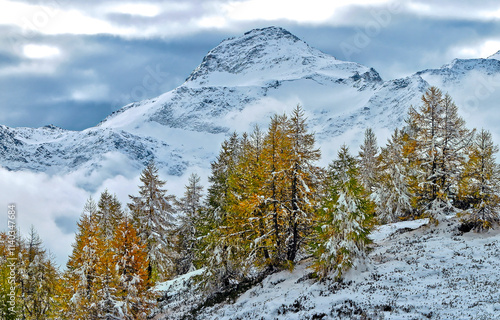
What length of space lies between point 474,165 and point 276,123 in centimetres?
1373

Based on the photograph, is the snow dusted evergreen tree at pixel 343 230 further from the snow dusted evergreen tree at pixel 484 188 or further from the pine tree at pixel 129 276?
the pine tree at pixel 129 276

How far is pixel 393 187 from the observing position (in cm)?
4203

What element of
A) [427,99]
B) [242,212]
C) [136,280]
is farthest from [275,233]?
[427,99]

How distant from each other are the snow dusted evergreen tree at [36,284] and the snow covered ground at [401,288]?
52.8 ft

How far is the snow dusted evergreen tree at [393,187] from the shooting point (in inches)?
1645

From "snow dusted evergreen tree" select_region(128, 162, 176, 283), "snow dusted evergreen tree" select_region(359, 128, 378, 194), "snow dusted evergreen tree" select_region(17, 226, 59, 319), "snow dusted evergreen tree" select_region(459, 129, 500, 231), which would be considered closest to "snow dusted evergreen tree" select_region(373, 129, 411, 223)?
"snow dusted evergreen tree" select_region(359, 128, 378, 194)

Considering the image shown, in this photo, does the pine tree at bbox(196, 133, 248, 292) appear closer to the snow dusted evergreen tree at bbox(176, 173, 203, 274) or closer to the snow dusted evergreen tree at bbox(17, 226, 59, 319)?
the snow dusted evergreen tree at bbox(176, 173, 203, 274)

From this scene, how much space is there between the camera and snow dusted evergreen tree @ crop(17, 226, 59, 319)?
36656 millimetres

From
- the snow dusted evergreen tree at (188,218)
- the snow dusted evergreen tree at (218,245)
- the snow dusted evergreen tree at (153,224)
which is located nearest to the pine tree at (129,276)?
the snow dusted evergreen tree at (218,245)

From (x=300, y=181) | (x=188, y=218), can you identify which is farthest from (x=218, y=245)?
(x=188, y=218)

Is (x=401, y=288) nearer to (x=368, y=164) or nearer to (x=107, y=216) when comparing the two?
(x=107, y=216)

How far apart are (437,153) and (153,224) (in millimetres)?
23444

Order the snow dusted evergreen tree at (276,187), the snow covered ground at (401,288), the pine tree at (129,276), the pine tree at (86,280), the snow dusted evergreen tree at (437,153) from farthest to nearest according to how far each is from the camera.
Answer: the snow dusted evergreen tree at (437,153) → the pine tree at (129,276) → the snow dusted evergreen tree at (276,187) → the pine tree at (86,280) → the snow covered ground at (401,288)

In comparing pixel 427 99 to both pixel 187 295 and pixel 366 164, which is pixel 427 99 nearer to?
pixel 366 164
